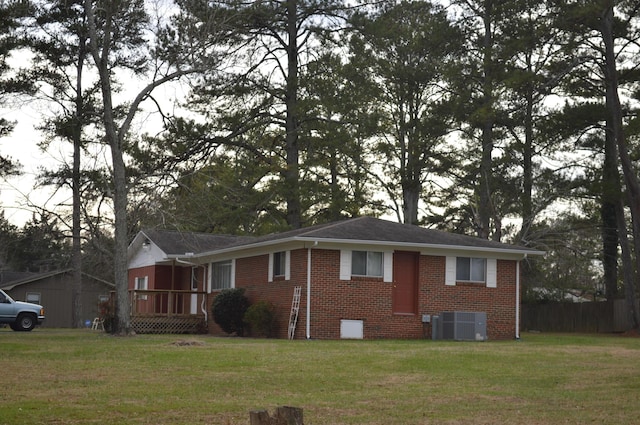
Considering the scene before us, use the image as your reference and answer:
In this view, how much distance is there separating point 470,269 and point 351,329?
15.2 feet

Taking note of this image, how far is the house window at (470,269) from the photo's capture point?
31672 millimetres

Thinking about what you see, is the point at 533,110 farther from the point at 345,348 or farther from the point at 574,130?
the point at 345,348

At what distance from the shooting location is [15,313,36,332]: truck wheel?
38.3m

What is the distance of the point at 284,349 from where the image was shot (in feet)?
75.5

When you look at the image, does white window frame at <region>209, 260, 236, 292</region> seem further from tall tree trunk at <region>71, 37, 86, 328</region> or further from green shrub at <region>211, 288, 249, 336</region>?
tall tree trunk at <region>71, 37, 86, 328</region>

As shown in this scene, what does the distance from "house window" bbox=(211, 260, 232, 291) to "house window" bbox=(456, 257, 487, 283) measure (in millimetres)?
8476

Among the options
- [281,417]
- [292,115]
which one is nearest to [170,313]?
[292,115]

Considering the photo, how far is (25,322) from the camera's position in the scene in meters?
38.6

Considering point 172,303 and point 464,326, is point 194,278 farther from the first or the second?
point 464,326

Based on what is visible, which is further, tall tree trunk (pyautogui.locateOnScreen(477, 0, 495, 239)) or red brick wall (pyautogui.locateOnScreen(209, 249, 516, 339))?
tall tree trunk (pyautogui.locateOnScreen(477, 0, 495, 239))

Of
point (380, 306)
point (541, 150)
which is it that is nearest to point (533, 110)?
point (541, 150)

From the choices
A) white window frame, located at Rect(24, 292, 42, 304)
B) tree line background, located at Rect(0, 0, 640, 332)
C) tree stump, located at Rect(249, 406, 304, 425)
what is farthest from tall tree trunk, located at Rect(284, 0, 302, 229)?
tree stump, located at Rect(249, 406, 304, 425)

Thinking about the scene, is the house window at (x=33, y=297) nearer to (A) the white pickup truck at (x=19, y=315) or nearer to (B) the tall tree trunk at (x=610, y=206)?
(A) the white pickup truck at (x=19, y=315)

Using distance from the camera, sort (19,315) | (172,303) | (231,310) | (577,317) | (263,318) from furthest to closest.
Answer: (577,317), (19,315), (172,303), (231,310), (263,318)
